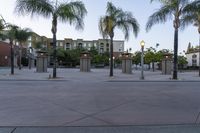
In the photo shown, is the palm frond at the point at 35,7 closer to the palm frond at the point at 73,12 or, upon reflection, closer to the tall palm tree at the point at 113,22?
the palm frond at the point at 73,12

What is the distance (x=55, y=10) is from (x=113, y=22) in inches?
263

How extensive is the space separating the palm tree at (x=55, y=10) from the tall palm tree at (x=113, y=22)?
14.5 ft

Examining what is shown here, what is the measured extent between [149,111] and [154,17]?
22731mm

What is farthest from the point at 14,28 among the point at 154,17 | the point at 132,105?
the point at 132,105

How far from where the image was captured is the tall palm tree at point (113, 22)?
108 ft

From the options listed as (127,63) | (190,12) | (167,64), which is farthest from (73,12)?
(167,64)

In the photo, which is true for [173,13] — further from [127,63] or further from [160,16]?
[127,63]

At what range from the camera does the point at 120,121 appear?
8273 mm

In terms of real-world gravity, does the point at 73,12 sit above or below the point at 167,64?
above

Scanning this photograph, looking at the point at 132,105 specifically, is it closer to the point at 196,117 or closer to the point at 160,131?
the point at 196,117

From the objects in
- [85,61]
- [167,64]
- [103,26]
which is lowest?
[167,64]

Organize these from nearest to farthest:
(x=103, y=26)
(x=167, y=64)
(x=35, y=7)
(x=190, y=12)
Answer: (x=35, y=7) < (x=190, y=12) < (x=103, y=26) < (x=167, y=64)

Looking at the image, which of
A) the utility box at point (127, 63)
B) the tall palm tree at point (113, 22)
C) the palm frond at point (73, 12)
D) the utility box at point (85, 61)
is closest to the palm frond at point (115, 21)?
the tall palm tree at point (113, 22)

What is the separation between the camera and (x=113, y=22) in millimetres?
32781
